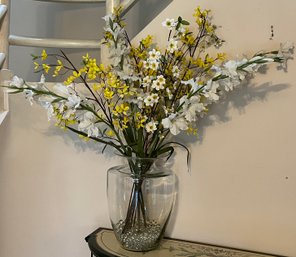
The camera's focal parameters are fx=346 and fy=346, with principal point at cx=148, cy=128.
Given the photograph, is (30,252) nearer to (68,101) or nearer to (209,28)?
(68,101)

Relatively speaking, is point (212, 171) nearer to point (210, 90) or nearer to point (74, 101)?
point (210, 90)

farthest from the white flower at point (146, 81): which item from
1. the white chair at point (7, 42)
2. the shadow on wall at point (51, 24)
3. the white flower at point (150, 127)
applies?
the shadow on wall at point (51, 24)

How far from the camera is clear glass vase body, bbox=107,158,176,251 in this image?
3.69 ft

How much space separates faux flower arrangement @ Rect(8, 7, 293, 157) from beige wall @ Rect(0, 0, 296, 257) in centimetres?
7

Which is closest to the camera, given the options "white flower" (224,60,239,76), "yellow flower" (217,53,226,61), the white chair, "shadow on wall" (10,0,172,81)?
"white flower" (224,60,239,76)

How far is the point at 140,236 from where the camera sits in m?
1.13

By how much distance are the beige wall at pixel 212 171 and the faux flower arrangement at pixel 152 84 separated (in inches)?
2.9

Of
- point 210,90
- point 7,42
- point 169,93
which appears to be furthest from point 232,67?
point 7,42

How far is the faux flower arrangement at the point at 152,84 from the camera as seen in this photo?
100 cm

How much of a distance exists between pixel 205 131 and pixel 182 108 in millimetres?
224

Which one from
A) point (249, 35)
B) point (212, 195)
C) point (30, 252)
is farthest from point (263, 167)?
point (30, 252)

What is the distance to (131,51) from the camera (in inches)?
45.0

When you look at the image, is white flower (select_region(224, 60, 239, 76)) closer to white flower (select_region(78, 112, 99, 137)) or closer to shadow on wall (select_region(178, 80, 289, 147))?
shadow on wall (select_region(178, 80, 289, 147))

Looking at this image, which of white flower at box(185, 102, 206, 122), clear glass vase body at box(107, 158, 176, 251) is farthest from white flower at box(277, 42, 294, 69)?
clear glass vase body at box(107, 158, 176, 251)
